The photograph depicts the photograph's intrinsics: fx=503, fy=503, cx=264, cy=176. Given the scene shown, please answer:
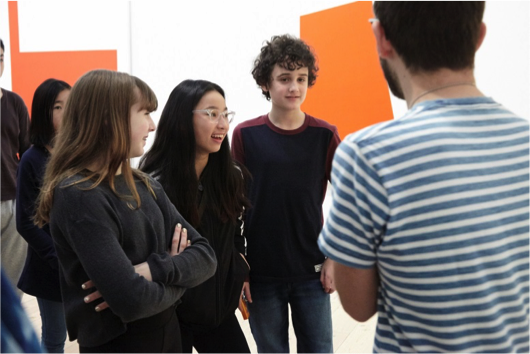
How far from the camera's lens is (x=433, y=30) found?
31.9 inches

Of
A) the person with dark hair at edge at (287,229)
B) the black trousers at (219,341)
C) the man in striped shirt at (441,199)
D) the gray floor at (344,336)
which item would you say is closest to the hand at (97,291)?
the black trousers at (219,341)

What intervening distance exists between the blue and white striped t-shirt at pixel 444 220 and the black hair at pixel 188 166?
1.01 meters

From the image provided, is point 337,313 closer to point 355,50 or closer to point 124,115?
point 355,50

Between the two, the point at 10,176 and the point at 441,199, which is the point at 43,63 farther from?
the point at 441,199

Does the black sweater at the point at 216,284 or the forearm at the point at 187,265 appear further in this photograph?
the black sweater at the point at 216,284

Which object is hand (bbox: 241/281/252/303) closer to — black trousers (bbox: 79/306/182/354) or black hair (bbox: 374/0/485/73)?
black trousers (bbox: 79/306/182/354)

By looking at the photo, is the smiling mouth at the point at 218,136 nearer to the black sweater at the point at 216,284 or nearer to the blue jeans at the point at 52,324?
the black sweater at the point at 216,284

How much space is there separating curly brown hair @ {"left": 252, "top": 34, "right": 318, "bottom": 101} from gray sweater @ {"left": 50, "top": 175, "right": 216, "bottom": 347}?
3.24 feet

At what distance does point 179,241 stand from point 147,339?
29cm

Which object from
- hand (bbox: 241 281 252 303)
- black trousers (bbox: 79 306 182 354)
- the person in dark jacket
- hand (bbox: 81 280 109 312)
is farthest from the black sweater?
the person in dark jacket

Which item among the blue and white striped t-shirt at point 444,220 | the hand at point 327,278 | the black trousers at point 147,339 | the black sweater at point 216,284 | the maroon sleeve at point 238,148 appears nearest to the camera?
the blue and white striped t-shirt at point 444,220

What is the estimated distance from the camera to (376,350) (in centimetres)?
93

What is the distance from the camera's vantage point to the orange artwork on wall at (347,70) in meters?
3.69

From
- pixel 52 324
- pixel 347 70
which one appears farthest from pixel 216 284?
pixel 347 70
